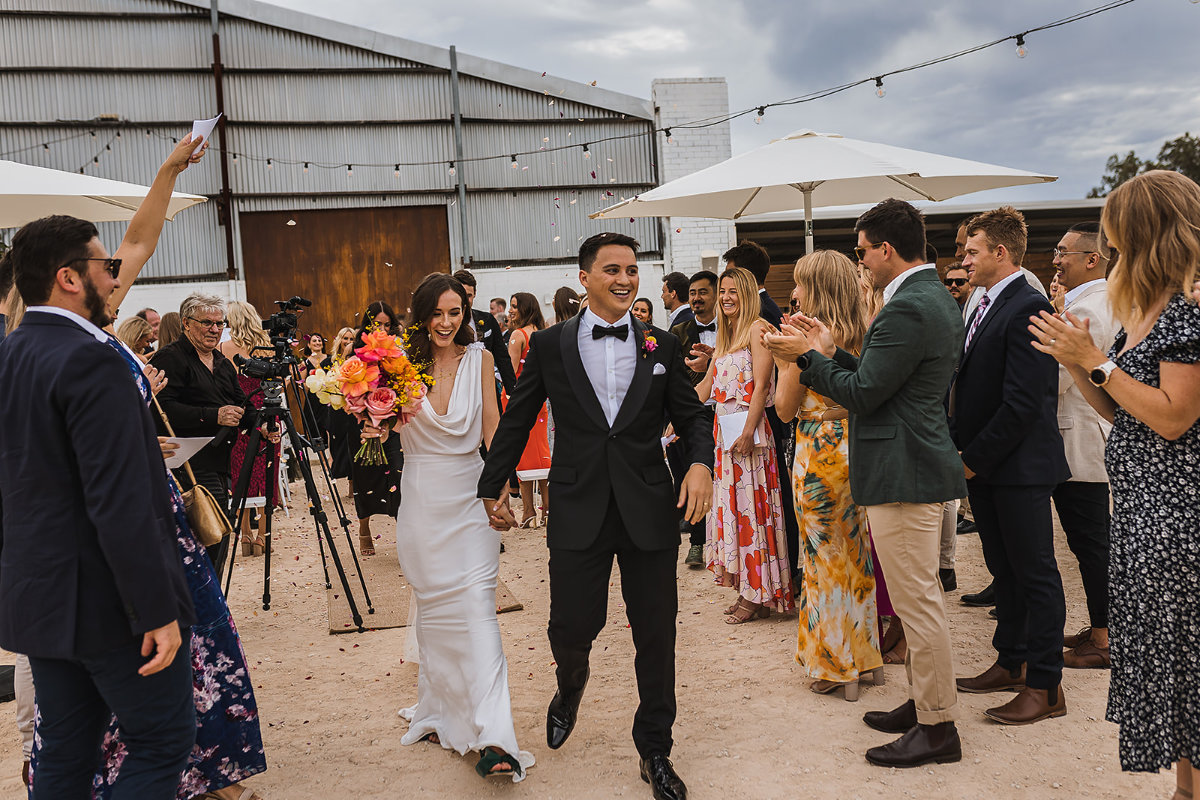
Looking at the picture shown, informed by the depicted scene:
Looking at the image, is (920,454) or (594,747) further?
(594,747)

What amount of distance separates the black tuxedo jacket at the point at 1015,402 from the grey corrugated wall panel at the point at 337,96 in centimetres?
1464

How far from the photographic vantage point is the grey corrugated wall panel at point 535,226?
16859 mm

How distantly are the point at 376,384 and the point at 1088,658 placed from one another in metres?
3.58

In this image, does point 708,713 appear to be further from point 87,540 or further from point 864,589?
point 87,540

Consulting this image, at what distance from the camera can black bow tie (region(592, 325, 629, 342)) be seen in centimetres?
329

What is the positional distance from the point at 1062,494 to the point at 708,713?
2.07m

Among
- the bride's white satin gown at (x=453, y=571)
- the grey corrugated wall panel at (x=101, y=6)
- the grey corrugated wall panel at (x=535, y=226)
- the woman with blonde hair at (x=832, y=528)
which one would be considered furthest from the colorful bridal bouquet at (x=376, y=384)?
the grey corrugated wall panel at (x=101, y=6)

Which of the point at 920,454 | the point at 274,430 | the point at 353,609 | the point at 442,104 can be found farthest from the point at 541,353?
the point at 442,104

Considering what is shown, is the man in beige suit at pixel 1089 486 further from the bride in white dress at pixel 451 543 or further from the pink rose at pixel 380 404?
the pink rose at pixel 380 404

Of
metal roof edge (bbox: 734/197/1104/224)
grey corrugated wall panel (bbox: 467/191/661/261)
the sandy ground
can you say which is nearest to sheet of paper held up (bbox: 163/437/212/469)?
the sandy ground

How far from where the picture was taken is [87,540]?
218 cm

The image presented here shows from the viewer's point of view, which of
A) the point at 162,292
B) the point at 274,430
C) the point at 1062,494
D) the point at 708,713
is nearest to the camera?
the point at 708,713

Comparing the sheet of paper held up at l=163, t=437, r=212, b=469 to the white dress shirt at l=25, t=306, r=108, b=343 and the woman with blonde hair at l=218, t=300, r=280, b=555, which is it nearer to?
the white dress shirt at l=25, t=306, r=108, b=343

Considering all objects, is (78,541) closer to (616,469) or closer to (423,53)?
(616,469)
